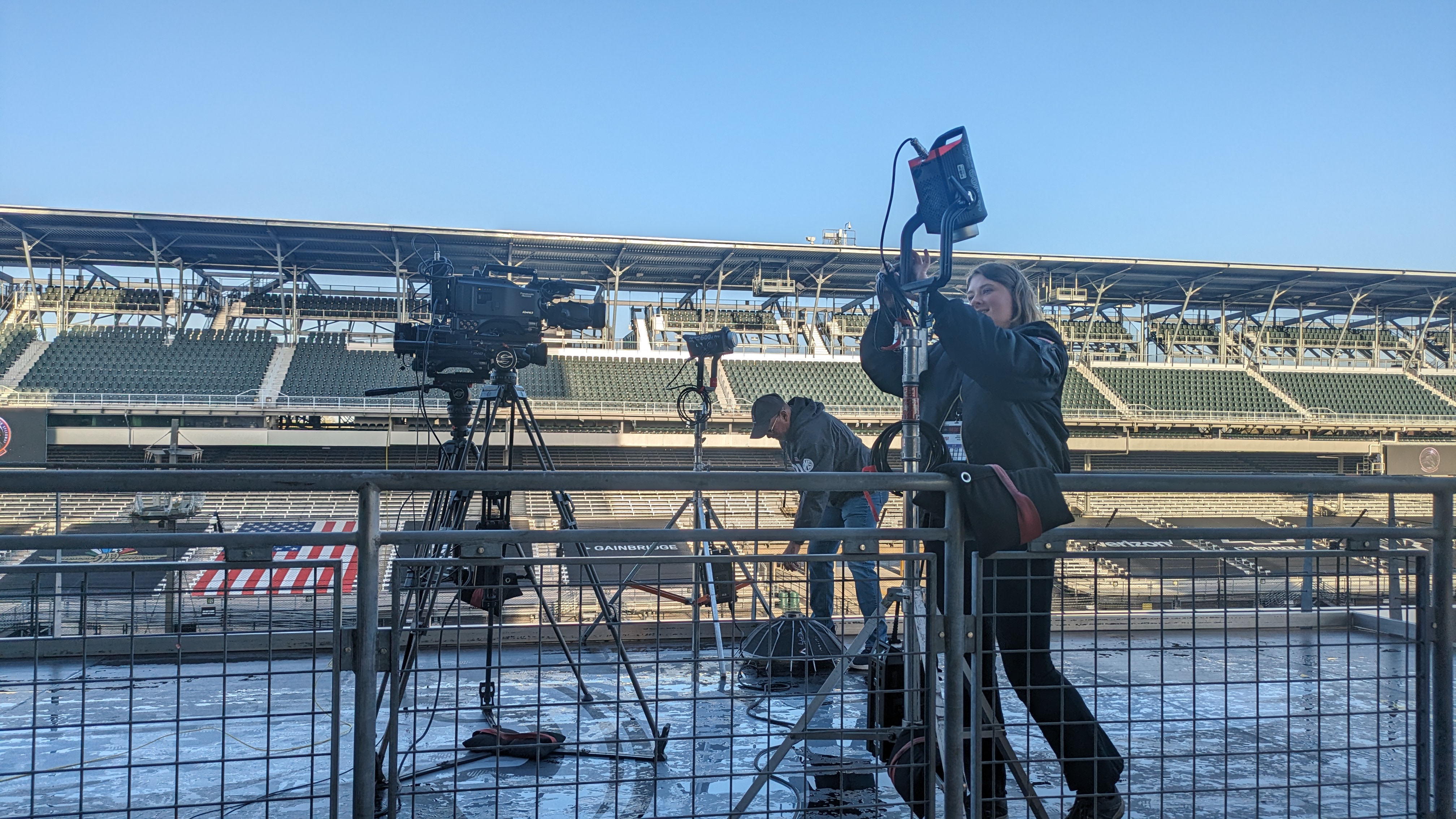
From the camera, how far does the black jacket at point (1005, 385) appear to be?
2072mm

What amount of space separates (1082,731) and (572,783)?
1.11m

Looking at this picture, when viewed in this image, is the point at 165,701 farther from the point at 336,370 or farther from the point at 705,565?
the point at 336,370

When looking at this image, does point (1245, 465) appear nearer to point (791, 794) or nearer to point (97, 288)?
point (791, 794)

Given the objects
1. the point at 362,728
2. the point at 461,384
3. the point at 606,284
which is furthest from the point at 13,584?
the point at 606,284

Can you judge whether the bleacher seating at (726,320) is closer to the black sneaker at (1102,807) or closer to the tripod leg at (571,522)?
the tripod leg at (571,522)

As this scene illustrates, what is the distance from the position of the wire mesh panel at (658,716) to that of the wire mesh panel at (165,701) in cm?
20

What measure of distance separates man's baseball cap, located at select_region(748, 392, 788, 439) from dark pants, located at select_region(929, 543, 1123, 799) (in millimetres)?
2477

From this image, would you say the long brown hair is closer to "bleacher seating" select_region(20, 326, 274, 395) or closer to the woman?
the woman

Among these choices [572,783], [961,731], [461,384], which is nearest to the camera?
[572,783]

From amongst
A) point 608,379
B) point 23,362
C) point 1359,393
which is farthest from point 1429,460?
point 23,362

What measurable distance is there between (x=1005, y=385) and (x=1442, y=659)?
1104 millimetres

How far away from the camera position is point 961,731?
1.82 meters

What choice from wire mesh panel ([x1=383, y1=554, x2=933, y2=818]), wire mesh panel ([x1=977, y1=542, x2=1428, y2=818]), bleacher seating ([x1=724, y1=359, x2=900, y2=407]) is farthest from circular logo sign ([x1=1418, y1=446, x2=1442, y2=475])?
wire mesh panel ([x1=383, y1=554, x2=933, y2=818])

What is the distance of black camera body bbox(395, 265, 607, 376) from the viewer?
3352 millimetres
